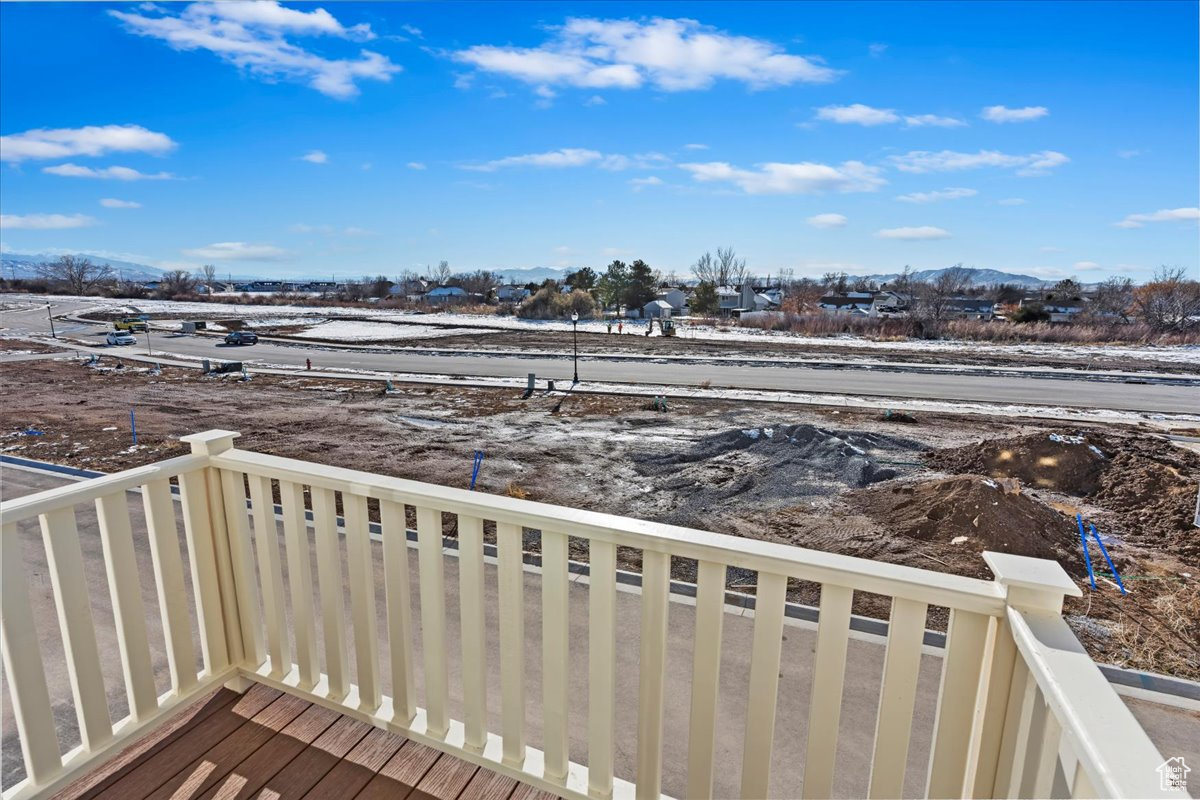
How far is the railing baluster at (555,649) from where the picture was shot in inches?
65.3

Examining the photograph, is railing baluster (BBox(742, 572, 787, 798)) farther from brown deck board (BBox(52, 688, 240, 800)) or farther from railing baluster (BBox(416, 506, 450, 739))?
brown deck board (BBox(52, 688, 240, 800))

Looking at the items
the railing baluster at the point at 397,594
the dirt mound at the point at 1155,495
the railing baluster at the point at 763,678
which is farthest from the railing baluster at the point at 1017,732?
the dirt mound at the point at 1155,495

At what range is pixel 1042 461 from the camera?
8.18m

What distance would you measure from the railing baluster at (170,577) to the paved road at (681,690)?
3.47 ft

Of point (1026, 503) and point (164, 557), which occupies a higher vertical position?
point (164, 557)

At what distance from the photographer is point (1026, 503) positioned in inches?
250

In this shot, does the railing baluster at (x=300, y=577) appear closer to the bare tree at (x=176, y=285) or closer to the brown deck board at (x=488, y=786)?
A: the brown deck board at (x=488, y=786)

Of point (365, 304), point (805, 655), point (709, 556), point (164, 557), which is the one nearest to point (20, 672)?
point (164, 557)

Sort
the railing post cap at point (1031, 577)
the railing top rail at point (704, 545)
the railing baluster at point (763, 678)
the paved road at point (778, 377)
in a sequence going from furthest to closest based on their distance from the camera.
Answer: the paved road at point (778, 377) < the railing baluster at point (763, 678) < the railing top rail at point (704, 545) < the railing post cap at point (1031, 577)

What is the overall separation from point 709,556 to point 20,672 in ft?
6.38

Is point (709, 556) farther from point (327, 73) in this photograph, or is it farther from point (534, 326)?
point (534, 326)

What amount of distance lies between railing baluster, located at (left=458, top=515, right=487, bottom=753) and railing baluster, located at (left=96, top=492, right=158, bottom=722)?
3.51ft

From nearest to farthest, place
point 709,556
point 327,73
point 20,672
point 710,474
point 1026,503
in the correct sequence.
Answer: point 709,556
point 20,672
point 327,73
point 1026,503
point 710,474

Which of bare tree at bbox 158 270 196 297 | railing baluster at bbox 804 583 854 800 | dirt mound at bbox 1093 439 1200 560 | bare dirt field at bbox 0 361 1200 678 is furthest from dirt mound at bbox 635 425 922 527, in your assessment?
bare tree at bbox 158 270 196 297
